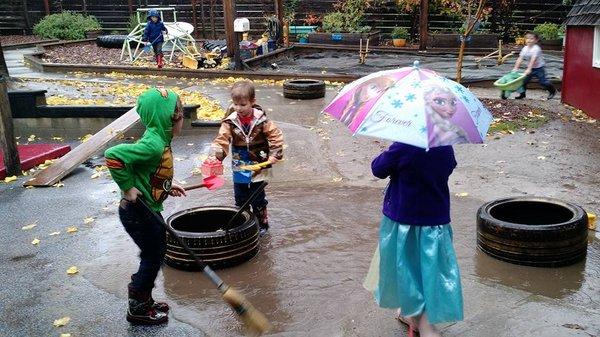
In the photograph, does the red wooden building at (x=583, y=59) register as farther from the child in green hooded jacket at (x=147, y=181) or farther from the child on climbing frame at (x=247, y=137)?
the child in green hooded jacket at (x=147, y=181)

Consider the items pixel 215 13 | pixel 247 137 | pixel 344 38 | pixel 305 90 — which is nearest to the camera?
pixel 247 137

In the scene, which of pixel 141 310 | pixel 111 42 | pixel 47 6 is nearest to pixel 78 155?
pixel 141 310

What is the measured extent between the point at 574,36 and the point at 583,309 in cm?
972

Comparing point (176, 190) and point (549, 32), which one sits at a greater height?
point (549, 32)

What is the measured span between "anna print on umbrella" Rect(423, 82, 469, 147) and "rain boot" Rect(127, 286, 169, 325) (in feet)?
7.58

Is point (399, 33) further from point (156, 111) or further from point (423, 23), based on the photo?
point (156, 111)

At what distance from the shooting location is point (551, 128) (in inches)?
393

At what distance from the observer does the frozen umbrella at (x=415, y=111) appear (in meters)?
3.13

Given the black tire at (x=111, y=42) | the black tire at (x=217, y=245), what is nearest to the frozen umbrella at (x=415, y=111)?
the black tire at (x=217, y=245)

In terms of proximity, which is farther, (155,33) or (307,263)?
(155,33)

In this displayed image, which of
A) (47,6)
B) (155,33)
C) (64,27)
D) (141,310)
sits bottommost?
(141,310)

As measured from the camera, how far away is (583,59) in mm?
11633

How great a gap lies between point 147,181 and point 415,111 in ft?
6.05

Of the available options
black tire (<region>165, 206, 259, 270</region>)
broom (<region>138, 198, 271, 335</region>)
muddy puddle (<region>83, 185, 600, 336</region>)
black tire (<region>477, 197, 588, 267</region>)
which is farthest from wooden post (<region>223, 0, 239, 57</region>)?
broom (<region>138, 198, 271, 335</region>)
